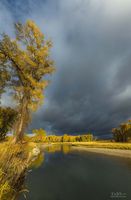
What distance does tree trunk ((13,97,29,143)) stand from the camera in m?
12.6

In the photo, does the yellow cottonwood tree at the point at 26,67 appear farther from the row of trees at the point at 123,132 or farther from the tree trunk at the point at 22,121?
the row of trees at the point at 123,132

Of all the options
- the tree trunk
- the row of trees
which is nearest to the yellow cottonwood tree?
the tree trunk

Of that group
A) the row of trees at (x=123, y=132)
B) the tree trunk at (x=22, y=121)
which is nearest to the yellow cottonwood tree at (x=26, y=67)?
the tree trunk at (x=22, y=121)

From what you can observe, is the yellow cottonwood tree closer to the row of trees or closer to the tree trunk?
the tree trunk

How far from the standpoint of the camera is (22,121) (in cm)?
1312

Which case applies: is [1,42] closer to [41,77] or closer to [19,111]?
[41,77]

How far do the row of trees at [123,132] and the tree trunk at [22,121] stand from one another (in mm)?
64063

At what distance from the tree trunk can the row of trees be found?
210 ft

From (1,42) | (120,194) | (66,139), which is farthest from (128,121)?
(66,139)

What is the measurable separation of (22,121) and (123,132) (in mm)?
67701

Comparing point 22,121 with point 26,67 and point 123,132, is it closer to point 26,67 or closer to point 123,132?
point 26,67

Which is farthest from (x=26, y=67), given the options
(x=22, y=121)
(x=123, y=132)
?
(x=123, y=132)

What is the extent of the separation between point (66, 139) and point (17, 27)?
134 metres

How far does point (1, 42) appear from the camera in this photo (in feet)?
43.6
